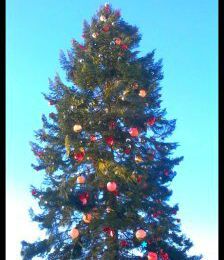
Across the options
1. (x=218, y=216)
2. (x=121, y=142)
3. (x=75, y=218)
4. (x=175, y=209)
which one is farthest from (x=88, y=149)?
(x=218, y=216)

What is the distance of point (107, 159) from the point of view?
14.5m

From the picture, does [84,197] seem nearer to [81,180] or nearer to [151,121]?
[81,180]

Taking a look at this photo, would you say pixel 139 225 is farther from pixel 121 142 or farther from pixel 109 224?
pixel 121 142

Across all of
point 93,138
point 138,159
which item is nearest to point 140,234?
point 138,159

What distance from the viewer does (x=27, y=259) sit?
13891 mm

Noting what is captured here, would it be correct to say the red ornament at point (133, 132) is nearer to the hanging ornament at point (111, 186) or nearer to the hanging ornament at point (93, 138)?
the hanging ornament at point (93, 138)

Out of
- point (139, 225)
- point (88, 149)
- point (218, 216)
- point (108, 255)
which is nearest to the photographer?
point (218, 216)

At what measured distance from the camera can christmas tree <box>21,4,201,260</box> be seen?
522 inches

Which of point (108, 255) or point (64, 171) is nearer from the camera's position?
point (108, 255)

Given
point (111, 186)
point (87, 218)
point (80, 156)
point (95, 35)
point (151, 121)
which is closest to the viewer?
point (111, 186)

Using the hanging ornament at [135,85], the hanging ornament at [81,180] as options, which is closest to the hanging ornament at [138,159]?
the hanging ornament at [81,180]

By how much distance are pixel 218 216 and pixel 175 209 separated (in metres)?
10.5

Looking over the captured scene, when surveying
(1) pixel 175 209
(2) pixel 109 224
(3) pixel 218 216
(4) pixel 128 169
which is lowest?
(3) pixel 218 216

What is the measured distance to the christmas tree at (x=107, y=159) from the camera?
43.5 ft
